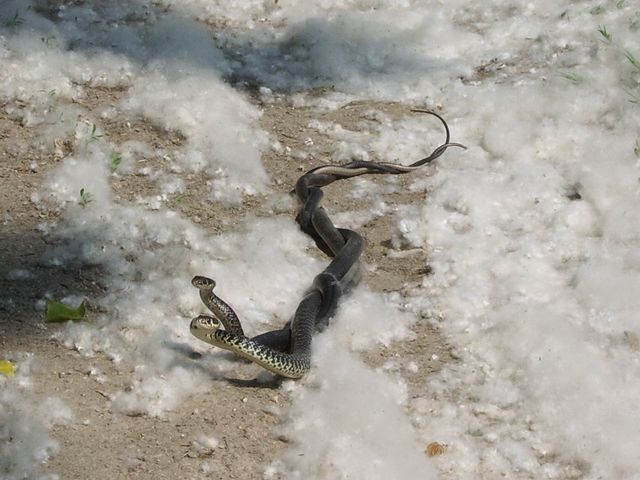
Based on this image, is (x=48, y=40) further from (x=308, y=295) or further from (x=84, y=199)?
(x=308, y=295)

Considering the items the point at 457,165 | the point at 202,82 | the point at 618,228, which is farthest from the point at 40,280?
the point at 618,228

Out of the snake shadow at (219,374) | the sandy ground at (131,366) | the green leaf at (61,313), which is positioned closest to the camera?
the sandy ground at (131,366)

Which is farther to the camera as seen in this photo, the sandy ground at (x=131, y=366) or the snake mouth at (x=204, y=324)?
the snake mouth at (x=204, y=324)

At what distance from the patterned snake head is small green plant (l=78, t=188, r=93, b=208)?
1263 mm

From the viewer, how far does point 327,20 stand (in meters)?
6.32

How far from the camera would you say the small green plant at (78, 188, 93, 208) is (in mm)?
4609

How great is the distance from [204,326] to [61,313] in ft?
2.27

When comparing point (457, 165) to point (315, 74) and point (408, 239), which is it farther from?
point (315, 74)

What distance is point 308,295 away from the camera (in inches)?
166

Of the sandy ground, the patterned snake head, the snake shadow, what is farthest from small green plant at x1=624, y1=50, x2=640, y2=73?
the patterned snake head

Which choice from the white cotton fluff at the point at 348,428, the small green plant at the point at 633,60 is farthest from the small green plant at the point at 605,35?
the white cotton fluff at the point at 348,428

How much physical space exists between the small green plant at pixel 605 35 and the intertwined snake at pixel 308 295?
1079 millimetres

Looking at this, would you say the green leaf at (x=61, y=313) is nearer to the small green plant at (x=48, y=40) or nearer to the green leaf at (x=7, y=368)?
the green leaf at (x=7, y=368)

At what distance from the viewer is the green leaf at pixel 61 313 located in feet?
12.8
